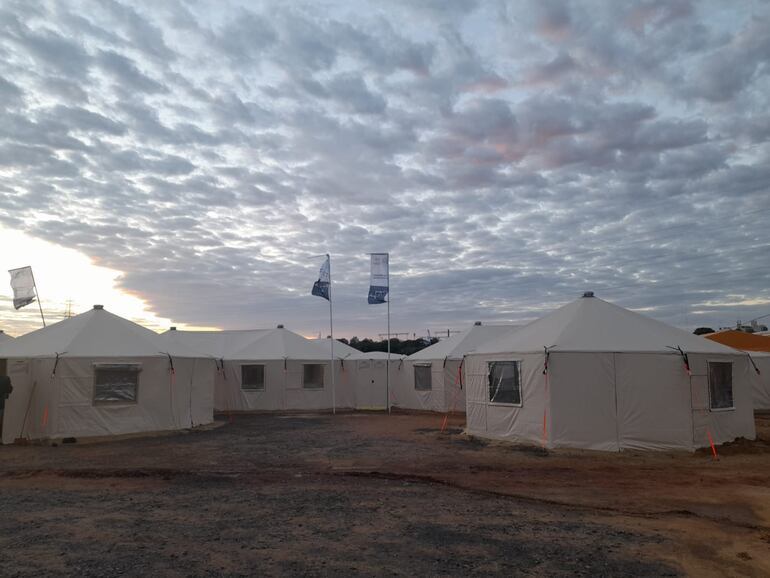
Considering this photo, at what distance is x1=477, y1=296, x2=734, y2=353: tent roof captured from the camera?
1212cm

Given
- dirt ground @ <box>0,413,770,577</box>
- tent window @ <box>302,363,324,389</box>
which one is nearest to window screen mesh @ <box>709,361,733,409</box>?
dirt ground @ <box>0,413,770,577</box>

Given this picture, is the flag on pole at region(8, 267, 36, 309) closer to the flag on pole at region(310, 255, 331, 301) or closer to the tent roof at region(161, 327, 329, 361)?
the tent roof at region(161, 327, 329, 361)

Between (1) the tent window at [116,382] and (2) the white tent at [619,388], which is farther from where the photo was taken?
(1) the tent window at [116,382]

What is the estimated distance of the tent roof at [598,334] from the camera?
12117 mm

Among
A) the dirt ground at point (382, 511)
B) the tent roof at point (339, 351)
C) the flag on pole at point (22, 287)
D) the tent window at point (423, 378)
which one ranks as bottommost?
the dirt ground at point (382, 511)

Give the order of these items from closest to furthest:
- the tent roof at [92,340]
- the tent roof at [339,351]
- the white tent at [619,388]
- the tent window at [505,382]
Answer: the white tent at [619,388]
the tent window at [505,382]
the tent roof at [92,340]
the tent roof at [339,351]

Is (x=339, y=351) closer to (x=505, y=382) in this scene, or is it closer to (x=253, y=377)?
(x=253, y=377)

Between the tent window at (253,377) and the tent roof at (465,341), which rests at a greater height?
the tent roof at (465,341)

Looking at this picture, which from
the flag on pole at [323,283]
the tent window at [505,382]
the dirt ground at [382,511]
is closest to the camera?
the dirt ground at [382,511]

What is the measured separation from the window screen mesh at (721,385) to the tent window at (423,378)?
1157cm

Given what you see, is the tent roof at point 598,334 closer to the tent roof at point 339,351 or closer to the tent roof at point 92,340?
the tent roof at point 92,340

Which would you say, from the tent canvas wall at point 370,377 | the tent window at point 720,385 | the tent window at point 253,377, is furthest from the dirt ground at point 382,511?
the tent canvas wall at point 370,377

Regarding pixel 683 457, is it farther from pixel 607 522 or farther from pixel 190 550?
pixel 190 550

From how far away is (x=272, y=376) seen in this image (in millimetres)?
22578
